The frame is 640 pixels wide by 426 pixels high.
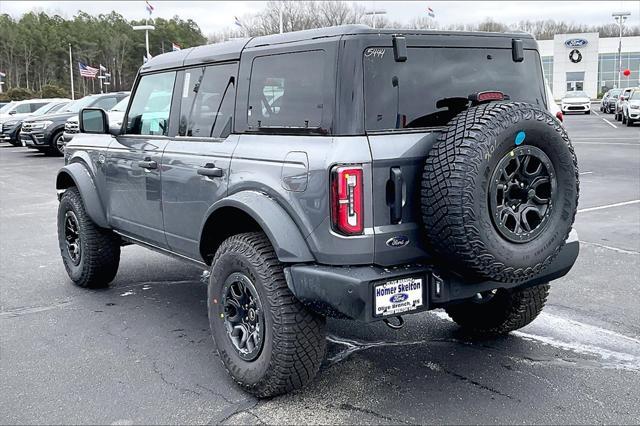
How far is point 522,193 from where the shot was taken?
348cm

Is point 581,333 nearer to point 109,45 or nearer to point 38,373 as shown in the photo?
point 38,373

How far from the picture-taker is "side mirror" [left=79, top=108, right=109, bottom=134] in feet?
18.3

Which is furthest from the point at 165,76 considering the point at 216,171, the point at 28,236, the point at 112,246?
the point at 28,236

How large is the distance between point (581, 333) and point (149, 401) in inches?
116

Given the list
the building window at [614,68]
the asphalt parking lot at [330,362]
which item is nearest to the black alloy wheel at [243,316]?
the asphalt parking lot at [330,362]

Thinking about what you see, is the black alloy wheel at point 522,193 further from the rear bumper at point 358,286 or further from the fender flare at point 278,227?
the fender flare at point 278,227

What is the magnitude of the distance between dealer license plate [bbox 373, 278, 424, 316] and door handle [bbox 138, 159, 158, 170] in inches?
86.0

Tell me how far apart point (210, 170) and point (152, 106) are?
1322mm

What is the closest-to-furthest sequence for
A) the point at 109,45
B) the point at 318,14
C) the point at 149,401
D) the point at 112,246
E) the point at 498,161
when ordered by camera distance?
the point at 498,161 → the point at 149,401 → the point at 112,246 → the point at 318,14 → the point at 109,45

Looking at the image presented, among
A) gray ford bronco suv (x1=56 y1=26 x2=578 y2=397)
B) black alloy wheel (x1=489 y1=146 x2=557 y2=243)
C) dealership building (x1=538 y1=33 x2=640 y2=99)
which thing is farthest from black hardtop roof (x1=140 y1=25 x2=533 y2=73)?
dealership building (x1=538 y1=33 x2=640 y2=99)

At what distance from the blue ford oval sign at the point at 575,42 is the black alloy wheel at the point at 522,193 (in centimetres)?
8000

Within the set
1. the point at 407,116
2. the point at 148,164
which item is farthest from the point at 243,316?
the point at 148,164

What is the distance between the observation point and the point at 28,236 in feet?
28.1

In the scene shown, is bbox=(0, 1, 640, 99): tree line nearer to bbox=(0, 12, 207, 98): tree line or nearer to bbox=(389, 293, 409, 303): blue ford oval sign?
bbox=(0, 12, 207, 98): tree line
